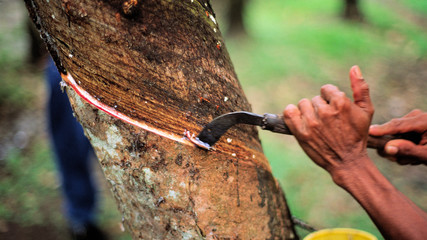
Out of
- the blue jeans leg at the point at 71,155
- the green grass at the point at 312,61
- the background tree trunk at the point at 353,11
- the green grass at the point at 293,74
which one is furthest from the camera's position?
the background tree trunk at the point at 353,11

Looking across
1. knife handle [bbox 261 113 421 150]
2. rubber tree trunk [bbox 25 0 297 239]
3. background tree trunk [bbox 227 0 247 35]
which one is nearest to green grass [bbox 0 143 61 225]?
rubber tree trunk [bbox 25 0 297 239]

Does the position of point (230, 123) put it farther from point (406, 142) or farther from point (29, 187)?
point (29, 187)

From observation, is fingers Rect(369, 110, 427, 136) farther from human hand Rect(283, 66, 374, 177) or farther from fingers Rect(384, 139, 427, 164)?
human hand Rect(283, 66, 374, 177)

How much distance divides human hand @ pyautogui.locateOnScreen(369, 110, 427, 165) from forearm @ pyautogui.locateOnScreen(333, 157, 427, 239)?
0.59 ft

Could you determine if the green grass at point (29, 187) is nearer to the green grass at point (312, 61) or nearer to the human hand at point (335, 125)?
the green grass at point (312, 61)

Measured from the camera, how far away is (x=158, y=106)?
104 centimetres

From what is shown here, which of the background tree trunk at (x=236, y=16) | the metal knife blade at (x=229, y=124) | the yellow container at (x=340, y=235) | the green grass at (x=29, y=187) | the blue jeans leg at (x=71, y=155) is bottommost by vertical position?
the green grass at (x=29, y=187)

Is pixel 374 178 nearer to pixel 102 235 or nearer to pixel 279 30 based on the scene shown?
pixel 102 235

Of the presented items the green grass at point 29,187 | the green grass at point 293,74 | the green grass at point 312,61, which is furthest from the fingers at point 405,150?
the green grass at point 29,187

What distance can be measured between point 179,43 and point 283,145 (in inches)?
146

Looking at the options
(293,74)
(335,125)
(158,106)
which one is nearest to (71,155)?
(158,106)

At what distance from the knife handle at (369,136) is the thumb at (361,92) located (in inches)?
8.1

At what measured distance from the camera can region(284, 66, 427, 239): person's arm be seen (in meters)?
1.06

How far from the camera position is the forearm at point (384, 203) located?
1033 millimetres
